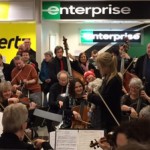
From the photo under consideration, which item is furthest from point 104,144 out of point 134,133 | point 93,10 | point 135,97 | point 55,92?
point 93,10

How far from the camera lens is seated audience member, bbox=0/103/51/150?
2.78m

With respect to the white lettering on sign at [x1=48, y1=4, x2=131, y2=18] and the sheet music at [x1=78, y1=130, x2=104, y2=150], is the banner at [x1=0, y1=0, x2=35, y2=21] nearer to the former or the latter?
the white lettering on sign at [x1=48, y1=4, x2=131, y2=18]

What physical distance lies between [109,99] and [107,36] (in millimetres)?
6918

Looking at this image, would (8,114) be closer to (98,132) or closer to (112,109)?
(98,132)

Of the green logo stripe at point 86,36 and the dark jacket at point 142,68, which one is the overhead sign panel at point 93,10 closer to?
the dark jacket at point 142,68

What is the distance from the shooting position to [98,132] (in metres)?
3.14

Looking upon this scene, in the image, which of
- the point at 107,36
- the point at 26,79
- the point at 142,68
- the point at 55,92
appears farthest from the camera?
the point at 107,36

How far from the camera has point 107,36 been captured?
10680 millimetres

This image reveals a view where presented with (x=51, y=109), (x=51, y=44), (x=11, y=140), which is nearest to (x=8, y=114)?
(x=11, y=140)

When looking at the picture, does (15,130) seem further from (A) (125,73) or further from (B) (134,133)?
(A) (125,73)

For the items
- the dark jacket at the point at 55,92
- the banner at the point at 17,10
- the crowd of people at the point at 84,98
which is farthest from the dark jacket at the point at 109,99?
the banner at the point at 17,10

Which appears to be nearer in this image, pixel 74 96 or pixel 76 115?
pixel 76 115

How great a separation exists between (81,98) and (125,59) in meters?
2.04

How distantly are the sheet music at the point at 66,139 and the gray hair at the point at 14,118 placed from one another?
0.28 meters
